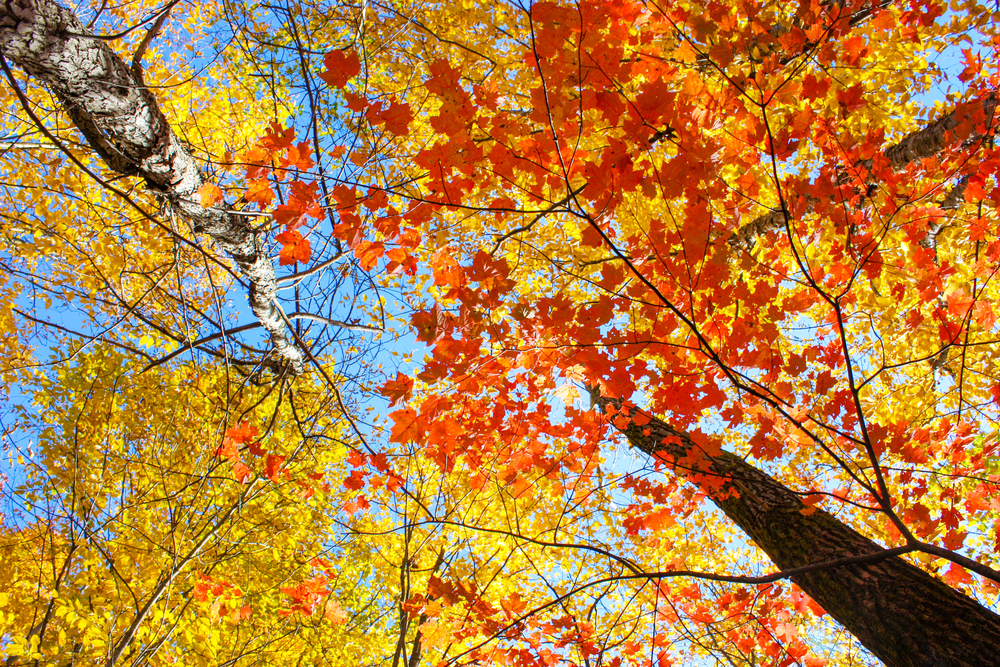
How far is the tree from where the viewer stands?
195cm

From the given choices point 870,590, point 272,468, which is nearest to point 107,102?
point 272,468

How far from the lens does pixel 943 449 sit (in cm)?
340

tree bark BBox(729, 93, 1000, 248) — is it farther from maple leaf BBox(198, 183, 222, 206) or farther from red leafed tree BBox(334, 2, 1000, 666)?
maple leaf BBox(198, 183, 222, 206)

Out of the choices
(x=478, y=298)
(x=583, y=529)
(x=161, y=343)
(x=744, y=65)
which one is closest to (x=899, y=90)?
(x=744, y=65)

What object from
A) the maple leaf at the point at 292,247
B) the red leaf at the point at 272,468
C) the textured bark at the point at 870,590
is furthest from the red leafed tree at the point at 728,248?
the red leaf at the point at 272,468

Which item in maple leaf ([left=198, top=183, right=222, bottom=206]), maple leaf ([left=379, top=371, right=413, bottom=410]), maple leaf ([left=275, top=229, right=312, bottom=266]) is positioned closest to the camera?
maple leaf ([left=275, top=229, right=312, bottom=266])

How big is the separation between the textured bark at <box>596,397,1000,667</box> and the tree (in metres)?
0.01

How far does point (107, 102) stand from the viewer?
2.18 metres

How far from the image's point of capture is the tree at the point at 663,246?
195cm

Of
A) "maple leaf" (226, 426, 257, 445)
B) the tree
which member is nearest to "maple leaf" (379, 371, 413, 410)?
the tree

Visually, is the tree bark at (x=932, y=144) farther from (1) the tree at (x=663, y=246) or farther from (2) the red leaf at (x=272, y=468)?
(2) the red leaf at (x=272, y=468)

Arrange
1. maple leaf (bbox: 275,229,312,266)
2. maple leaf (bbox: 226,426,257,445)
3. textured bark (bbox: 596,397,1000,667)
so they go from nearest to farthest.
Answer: textured bark (bbox: 596,397,1000,667) → maple leaf (bbox: 275,229,312,266) → maple leaf (bbox: 226,426,257,445)

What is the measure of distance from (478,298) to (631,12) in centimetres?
176

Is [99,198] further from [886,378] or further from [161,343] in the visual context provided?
[886,378]
